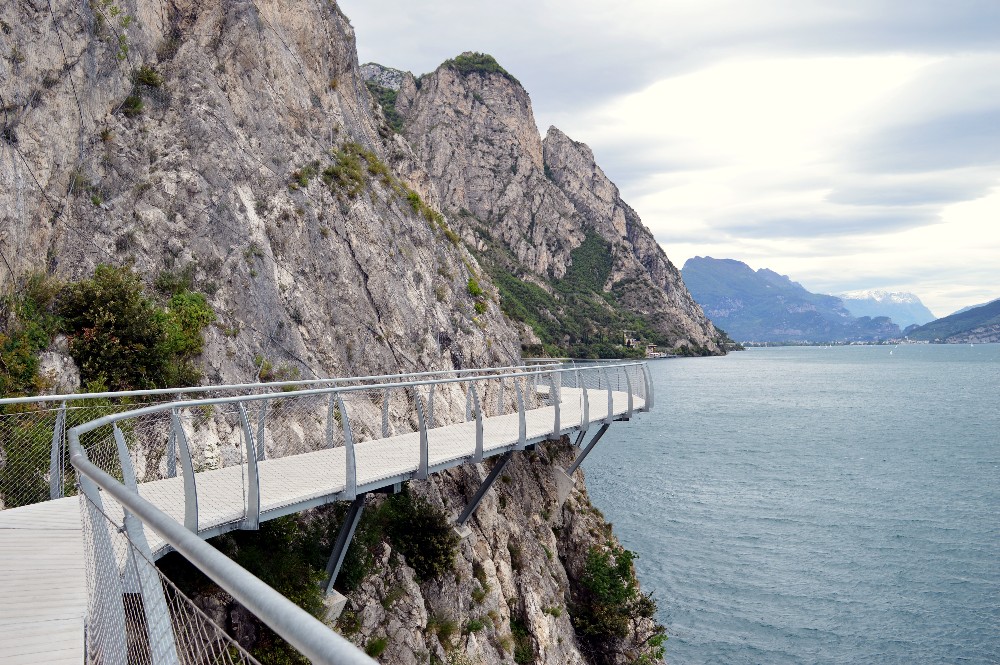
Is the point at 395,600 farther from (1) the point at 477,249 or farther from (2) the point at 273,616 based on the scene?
(1) the point at 477,249

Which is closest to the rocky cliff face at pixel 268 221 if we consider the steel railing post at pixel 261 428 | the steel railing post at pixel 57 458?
the steel railing post at pixel 261 428

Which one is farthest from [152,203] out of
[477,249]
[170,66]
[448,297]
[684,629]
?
[477,249]

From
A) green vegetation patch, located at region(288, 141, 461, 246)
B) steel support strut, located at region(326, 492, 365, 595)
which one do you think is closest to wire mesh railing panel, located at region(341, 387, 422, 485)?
steel support strut, located at region(326, 492, 365, 595)

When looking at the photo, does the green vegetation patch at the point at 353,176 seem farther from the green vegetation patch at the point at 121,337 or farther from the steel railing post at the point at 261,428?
the steel railing post at the point at 261,428

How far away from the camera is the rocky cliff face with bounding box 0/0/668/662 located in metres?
15.7

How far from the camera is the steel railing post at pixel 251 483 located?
7.75 meters

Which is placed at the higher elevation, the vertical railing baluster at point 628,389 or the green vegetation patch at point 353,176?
the green vegetation patch at point 353,176

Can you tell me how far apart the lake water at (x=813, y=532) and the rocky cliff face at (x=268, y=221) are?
32.2ft

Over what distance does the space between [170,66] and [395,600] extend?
18.8 m

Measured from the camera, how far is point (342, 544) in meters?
10.9

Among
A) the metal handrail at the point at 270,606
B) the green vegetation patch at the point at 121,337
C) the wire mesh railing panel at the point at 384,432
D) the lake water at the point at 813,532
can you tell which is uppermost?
the green vegetation patch at the point at 121,337

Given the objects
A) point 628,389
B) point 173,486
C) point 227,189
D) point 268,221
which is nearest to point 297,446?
point 173,486

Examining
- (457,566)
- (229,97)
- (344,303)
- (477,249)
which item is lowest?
(457,566)

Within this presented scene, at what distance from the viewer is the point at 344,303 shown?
21641 millimetres
